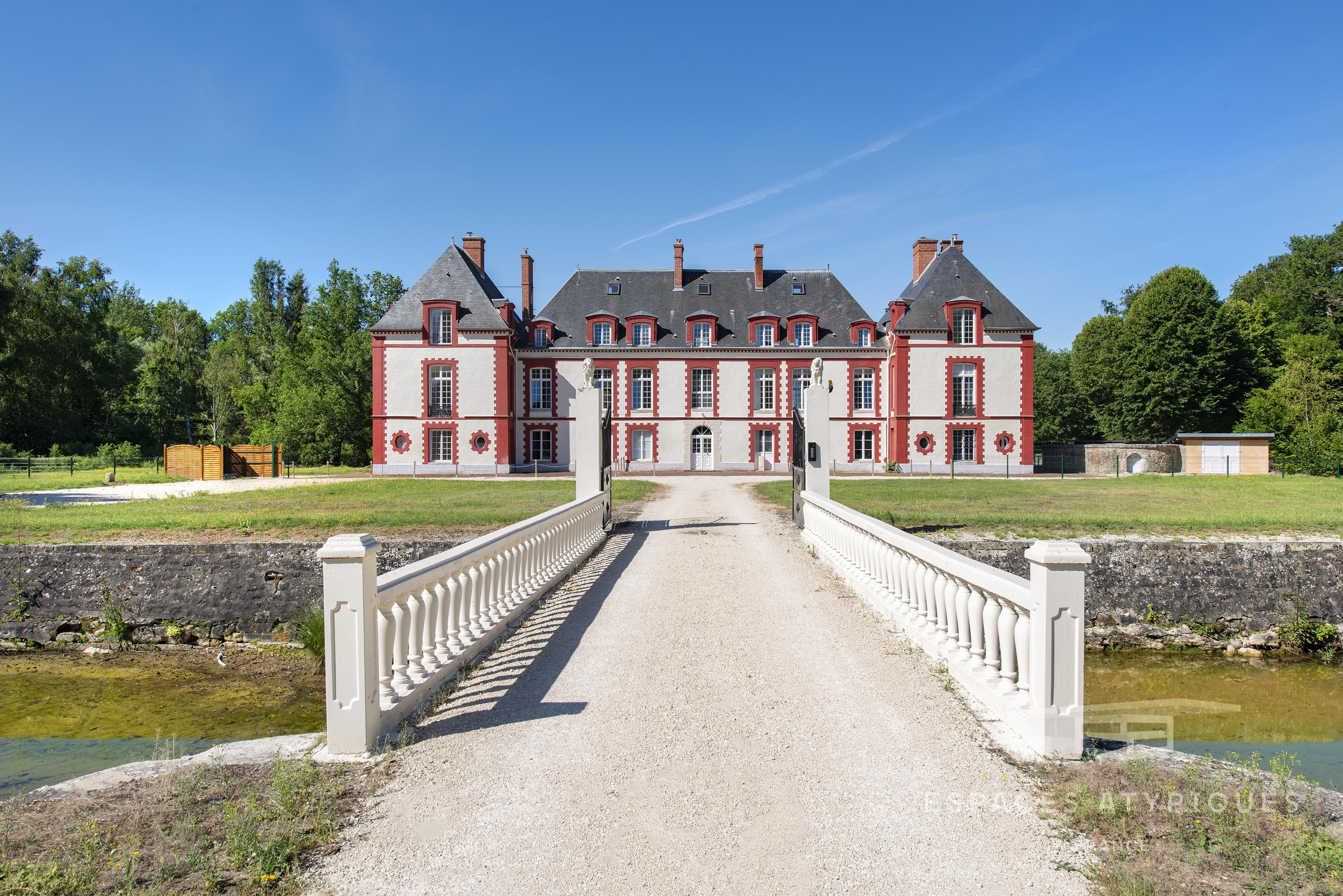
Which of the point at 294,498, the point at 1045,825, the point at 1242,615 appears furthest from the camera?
the point at 294,498

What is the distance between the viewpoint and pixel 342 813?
3311mm

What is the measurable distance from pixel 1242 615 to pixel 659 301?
32524 millimetres

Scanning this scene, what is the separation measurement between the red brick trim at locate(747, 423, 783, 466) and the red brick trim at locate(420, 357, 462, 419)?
13.4 metres

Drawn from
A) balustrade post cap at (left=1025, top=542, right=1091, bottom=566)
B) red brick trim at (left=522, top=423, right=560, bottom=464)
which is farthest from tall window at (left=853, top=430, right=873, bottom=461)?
balustrade post cap at (left=1025, top=542, right=1091, bottom=566)

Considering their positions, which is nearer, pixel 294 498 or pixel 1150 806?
pixel 1150 806

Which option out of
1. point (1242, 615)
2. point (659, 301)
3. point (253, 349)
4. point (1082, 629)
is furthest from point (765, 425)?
point (253, 349)

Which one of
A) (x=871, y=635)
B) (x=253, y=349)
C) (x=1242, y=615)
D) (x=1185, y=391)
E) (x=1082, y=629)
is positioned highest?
(x=253, y=349)

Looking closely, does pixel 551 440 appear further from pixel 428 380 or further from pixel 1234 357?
pixel 1234 357

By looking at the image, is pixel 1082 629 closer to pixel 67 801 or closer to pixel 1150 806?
pixel 1150 806

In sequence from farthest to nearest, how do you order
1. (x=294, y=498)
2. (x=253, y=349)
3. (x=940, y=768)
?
(x=253, y=349), (x=294, y=498), (x=940, y=768)

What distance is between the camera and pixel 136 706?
301 inches

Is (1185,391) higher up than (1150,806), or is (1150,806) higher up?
(1185,391)

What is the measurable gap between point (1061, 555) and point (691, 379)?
34.9 m

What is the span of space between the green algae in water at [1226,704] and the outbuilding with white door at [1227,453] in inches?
1061
